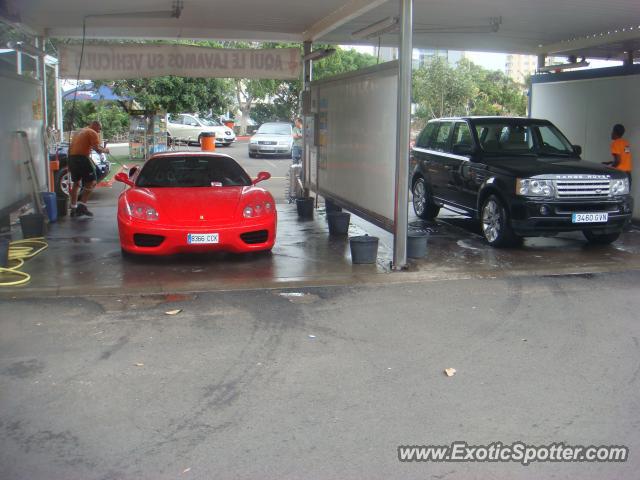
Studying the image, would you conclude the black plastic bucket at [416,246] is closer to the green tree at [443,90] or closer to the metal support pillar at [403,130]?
the metal support pillar at [403,130]

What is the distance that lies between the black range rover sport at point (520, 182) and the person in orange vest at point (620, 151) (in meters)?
1.34

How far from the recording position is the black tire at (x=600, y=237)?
402 inches

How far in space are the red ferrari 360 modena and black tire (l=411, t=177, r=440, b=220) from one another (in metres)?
4.15

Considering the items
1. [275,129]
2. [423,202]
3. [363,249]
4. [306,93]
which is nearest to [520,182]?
[363,249]

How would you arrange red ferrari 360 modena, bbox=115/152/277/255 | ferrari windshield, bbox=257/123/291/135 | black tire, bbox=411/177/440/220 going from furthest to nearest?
ferrari windshield, bbox=257/123/291/135 < black tire, bbox=411/177/440/220 < red ferrari 360 modena, bbox=115/152/277/255

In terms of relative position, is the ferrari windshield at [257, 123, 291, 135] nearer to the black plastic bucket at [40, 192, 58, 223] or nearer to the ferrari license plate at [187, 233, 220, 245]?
the black plastic bucket at [40, 192, 58, 223]

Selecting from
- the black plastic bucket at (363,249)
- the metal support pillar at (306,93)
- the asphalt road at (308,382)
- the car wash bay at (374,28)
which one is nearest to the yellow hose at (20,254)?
the car wash bay at (374,28)

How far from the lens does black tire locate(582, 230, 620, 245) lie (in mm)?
10211

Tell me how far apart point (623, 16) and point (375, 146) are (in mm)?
4822

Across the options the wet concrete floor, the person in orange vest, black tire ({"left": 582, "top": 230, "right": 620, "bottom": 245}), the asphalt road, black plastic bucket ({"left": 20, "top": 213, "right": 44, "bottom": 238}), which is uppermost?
the person in orange vest

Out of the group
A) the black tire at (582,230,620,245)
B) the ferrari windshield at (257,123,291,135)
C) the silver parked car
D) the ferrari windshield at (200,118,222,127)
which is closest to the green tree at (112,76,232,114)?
the silver parked car

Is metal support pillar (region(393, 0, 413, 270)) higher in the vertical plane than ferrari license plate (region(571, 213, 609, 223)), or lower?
higher

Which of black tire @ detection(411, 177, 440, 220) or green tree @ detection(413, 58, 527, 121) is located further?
green tree @ detection(413, 58, 527, 121)

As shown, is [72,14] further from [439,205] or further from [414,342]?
[414,342]
